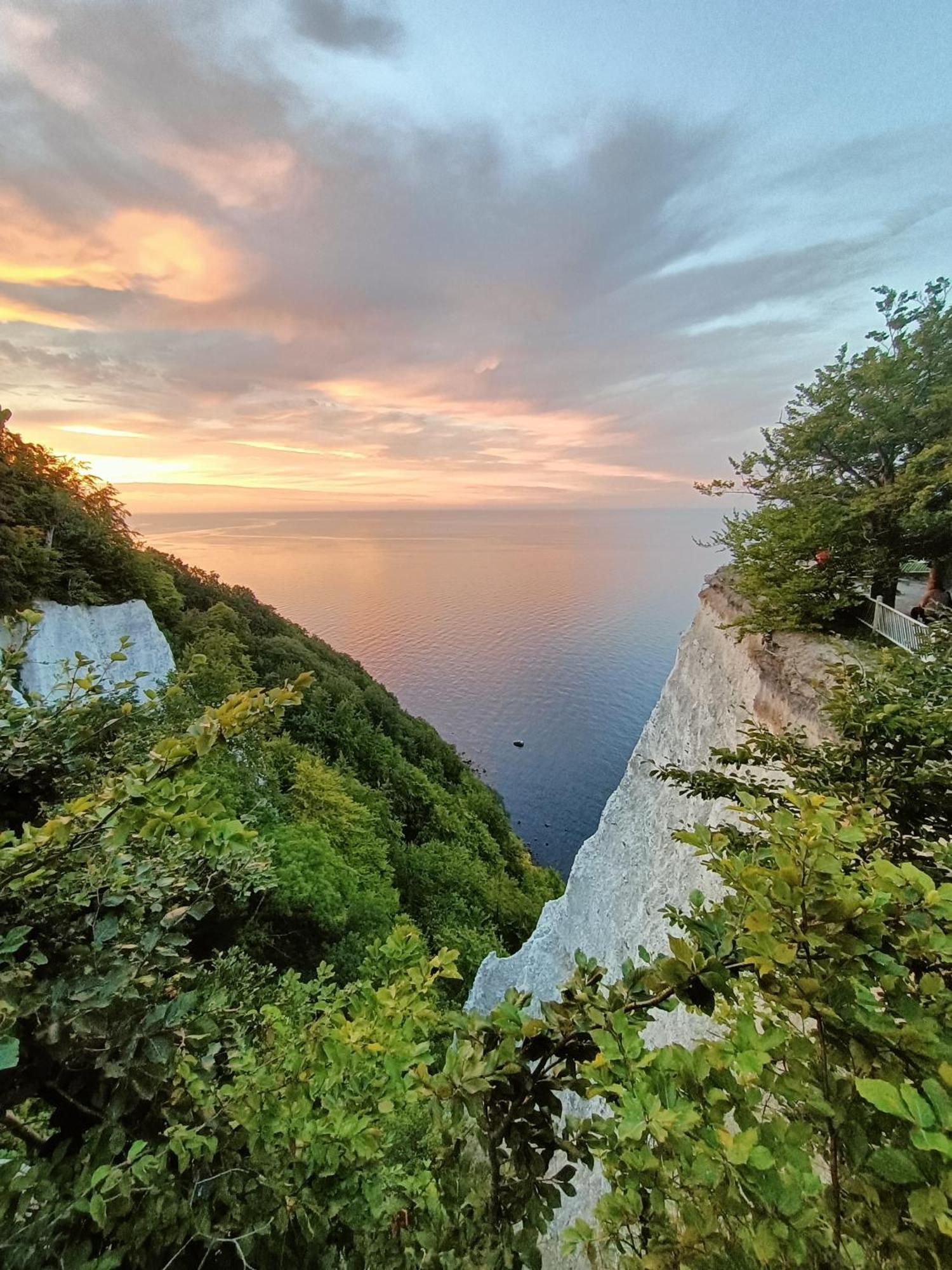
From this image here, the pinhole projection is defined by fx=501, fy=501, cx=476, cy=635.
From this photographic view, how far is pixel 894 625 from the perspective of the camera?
9.41 meters

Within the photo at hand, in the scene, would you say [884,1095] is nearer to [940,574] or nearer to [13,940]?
[13,940]

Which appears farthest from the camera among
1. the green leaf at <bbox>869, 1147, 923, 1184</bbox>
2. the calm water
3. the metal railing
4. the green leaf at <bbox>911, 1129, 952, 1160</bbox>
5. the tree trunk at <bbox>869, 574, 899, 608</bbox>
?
the calm water

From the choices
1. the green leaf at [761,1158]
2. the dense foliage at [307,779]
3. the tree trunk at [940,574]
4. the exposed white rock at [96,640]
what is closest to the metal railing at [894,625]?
the tree trunk at [940,574]

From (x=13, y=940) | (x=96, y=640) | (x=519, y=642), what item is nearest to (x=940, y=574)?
(x=13, y=940)

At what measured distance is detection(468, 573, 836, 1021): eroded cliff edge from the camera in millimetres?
8586

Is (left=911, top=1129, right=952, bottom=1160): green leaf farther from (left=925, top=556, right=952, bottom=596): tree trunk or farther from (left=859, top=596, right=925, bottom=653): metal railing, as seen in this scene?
(left=925, top=556, right=952, bottom=596): tree trunk

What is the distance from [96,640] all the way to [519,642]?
39.2 metres

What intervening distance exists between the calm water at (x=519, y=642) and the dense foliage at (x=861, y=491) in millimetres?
20466

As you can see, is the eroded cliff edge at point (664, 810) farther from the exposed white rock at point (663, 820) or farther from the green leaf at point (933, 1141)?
the green leaf at point (933, 1141)

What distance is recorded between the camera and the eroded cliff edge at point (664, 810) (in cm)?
859

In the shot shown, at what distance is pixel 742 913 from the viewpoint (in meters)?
1.42

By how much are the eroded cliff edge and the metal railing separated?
1.26m

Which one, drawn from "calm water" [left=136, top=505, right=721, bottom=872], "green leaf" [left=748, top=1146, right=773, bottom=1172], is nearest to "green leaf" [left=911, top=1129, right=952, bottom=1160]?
"green leaf" [left=748, top=1146, right=773, bottom=1172]

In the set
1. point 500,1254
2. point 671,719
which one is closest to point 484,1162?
point 500,1254
